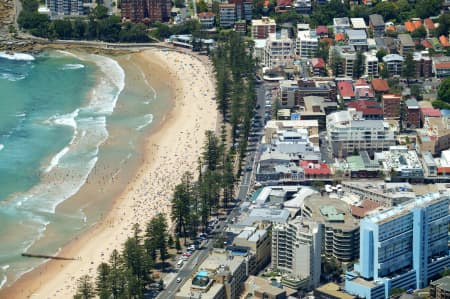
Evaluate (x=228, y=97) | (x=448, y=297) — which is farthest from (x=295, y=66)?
(x=448, y=297)

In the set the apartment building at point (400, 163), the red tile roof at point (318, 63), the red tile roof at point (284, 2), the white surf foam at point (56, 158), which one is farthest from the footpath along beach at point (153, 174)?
the apartment building at point (400, 163)

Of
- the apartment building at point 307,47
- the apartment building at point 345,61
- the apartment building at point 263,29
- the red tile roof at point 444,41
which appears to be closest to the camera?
the apartment building at point 345,61

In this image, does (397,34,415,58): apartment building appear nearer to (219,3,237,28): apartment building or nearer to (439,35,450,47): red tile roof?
(439,35,450,47): red tile roof

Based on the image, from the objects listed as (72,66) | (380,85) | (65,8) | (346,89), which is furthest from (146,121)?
(65,8)

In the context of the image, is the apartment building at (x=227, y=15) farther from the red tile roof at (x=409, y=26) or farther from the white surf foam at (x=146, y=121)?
the white surf foam at (x=146, y=121)

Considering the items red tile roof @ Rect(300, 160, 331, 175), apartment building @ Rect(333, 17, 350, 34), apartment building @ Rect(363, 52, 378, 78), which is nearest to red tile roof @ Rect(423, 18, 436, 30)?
apartment building @ Rect(333, 17, 350, 34)

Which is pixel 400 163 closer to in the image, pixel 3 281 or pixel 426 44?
pixel 3 281
